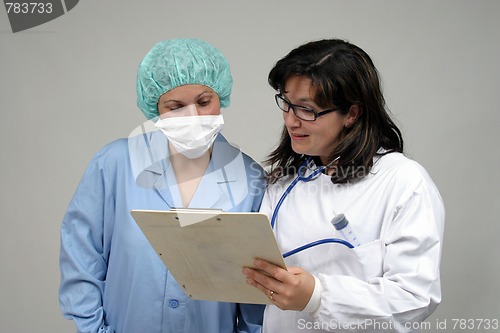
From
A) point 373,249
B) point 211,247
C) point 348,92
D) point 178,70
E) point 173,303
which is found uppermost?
point 178,70

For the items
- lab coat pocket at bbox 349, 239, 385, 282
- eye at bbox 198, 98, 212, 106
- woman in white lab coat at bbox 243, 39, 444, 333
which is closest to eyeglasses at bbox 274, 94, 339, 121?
woman in white lab coat at bbox 243, 39, 444, 333

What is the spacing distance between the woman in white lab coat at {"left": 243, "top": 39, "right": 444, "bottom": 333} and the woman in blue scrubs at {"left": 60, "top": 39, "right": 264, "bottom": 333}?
195 millimetres

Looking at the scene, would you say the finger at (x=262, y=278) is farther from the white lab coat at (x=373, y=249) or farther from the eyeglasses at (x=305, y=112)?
the eyeglasses at (x=305, y=112)

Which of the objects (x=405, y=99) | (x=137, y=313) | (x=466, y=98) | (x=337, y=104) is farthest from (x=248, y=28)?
(x=137, y=313)

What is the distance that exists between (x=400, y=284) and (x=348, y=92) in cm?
53

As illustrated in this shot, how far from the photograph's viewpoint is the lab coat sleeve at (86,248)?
6.06ft

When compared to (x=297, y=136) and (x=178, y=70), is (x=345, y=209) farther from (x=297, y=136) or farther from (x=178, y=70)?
(x=178, y=70)

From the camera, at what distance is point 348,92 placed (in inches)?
68.6

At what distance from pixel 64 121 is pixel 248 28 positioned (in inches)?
37.8

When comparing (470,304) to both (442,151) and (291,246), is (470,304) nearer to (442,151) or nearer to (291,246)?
(442,151)

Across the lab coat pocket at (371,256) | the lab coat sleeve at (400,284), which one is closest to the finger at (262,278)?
the lab coat sleeve at (400,284)

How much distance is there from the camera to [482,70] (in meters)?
2.87

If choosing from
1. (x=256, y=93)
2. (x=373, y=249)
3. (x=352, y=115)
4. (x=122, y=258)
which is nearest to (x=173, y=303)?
(x=122, y=258)

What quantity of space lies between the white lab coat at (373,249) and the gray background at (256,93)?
1169 millimetres
